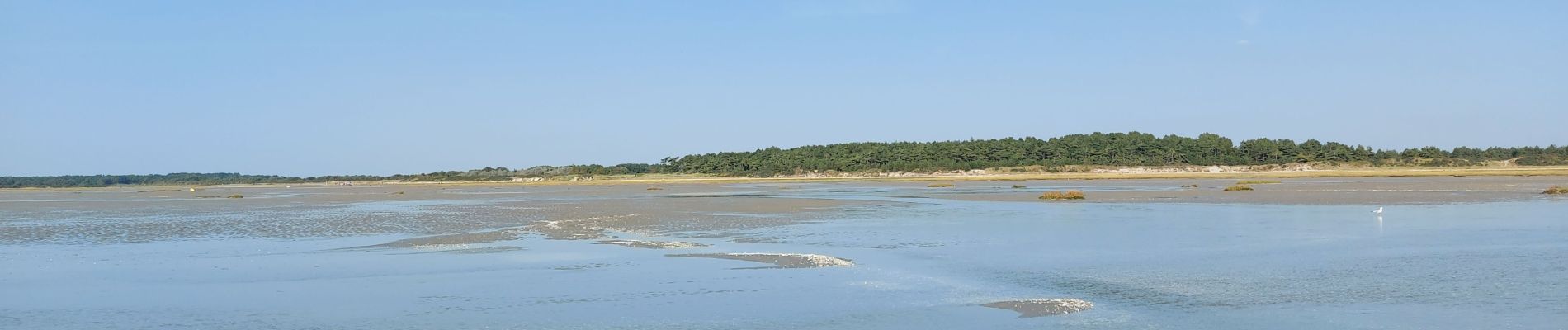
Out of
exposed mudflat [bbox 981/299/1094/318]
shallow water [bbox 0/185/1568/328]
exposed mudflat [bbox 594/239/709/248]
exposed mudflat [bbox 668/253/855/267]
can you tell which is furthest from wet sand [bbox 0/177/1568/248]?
exposed mudflat [bbox 981/299/1094/318]

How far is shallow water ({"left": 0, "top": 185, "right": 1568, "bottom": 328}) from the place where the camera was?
9.77 m

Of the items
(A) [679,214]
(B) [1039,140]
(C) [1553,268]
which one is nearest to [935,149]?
(B) [1039,140]

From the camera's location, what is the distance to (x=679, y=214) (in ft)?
97.7

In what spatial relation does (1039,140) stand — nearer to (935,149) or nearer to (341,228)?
(935,149)

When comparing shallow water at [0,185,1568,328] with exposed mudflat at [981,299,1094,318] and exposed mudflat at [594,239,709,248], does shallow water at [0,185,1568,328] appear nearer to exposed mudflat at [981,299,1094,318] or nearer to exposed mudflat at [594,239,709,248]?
exposed mudflat at [981,299,1094,318]

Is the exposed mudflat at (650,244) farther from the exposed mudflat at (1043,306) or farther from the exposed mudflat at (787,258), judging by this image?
the exposed mudflat at (1043,306)

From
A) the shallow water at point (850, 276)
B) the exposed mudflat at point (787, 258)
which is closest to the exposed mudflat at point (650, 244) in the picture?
the shallow water at point (850, 276)

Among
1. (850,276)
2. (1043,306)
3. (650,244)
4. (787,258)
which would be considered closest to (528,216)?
(650,244)

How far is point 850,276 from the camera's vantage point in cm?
1309

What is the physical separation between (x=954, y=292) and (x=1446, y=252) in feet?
24.4

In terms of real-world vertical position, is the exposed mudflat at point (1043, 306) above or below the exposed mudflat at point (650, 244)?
below

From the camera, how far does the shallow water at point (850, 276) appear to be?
9.77 meters

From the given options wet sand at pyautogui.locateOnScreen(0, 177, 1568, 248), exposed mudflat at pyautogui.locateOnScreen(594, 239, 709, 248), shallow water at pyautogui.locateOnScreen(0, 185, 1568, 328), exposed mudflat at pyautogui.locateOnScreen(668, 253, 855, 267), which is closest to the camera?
shallow water at pyautogui.locateOnScreen(0, 185, 1568, 328)

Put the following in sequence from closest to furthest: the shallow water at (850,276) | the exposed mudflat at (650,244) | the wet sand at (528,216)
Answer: the shallow water at (850,276)
the exposed mudflat at (650,244)
the wet sand at (528,216)
